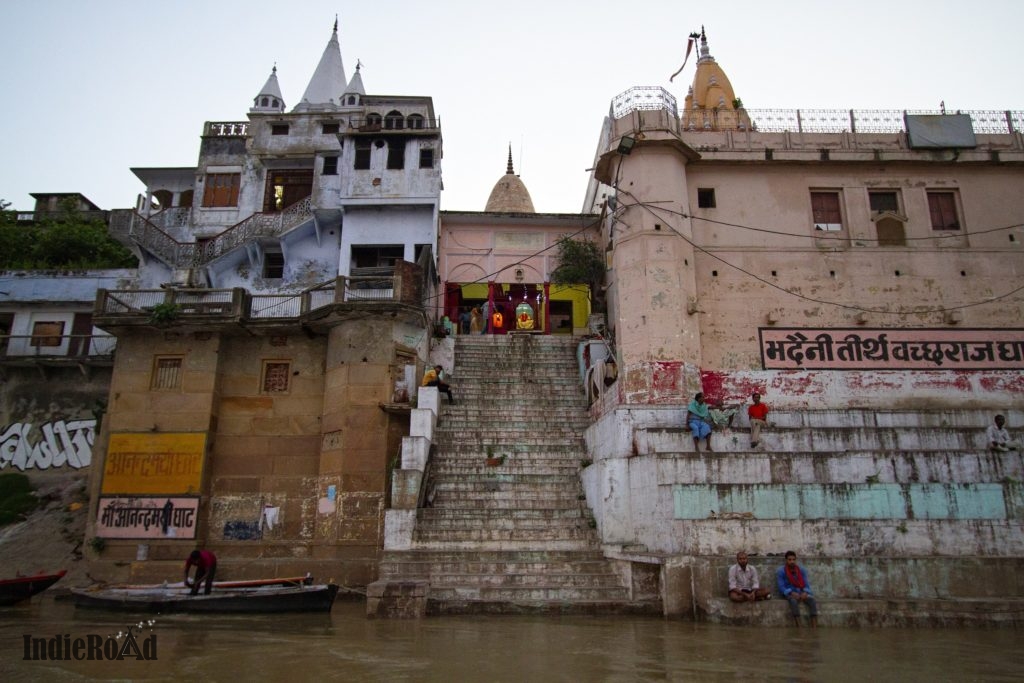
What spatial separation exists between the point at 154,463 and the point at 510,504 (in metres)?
8.46

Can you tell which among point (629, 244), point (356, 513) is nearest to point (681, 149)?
point (629, 244)

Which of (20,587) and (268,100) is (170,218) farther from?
(20,587)

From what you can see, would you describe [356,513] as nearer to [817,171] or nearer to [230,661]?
[230,661]

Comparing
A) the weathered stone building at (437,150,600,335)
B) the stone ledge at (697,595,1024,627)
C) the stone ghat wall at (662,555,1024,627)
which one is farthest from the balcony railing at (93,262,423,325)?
the stone ledge at (697,595,1024,627)

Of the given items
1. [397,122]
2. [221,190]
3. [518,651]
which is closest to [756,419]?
[518,651]

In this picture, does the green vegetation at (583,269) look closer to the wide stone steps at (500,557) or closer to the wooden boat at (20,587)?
the wide stone steps at (500,557)

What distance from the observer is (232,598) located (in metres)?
10.3

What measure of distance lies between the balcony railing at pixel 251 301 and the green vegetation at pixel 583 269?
7.36 metres

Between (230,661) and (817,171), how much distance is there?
15.8 meters

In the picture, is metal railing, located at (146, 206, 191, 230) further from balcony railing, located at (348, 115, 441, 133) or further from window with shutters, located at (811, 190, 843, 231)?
window with shutters, located at (811, 190, 843, 231)

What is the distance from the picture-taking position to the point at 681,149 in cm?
1538

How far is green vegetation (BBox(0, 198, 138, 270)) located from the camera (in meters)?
22.5

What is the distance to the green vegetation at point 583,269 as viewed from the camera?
72.2 feet

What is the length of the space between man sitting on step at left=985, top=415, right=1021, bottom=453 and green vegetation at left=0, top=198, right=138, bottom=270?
2359 centimetres
